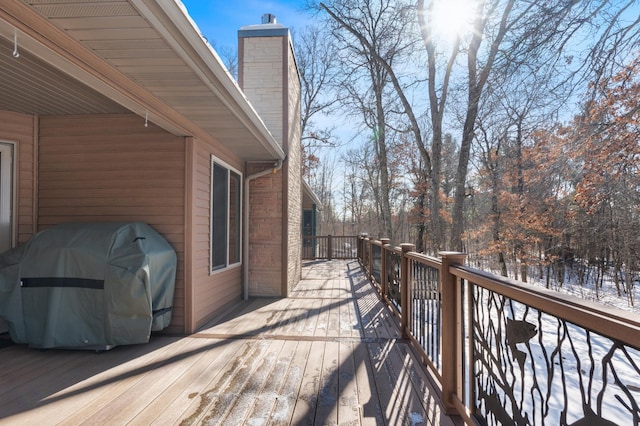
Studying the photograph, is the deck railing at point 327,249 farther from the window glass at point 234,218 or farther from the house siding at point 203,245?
the house siding at point 203,245

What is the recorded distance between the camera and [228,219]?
468 centimetres

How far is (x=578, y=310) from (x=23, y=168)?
4.80m

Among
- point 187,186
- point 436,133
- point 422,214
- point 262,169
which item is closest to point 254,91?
point 262,169

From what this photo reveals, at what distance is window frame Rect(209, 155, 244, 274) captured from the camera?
13.1ft

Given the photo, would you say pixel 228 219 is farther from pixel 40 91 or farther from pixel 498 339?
pixel 498 339

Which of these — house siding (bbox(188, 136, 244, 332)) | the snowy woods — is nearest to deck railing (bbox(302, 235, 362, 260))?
the snowy woods

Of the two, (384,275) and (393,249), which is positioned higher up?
(393,249)

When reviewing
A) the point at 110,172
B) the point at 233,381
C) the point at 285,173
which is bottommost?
the point at 233,381

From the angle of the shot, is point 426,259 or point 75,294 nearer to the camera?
point 426,259

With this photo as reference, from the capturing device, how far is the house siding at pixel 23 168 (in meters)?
3.30

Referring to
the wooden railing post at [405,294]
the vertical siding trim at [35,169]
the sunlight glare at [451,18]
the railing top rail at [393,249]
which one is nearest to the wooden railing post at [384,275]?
the railing top rail at [393,249]

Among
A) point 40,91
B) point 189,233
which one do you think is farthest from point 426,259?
point 40,91

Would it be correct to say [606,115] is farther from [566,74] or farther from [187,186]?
[187,186]

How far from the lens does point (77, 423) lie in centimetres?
188
